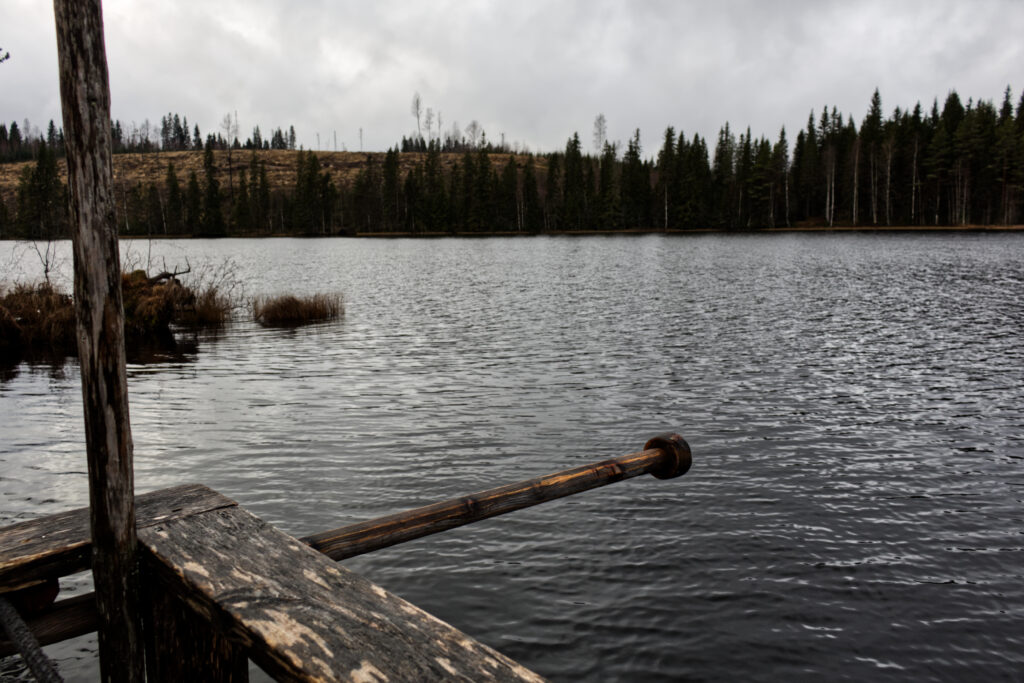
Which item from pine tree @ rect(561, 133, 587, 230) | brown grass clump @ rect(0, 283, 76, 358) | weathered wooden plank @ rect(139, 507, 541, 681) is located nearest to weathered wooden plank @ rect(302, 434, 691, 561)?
weathered wooden plank @ rect(139, 507, 541, 681)

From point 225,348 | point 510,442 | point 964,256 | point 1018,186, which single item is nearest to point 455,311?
→ point 225,348

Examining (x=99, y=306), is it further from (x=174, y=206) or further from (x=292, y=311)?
(x=174, y=206)

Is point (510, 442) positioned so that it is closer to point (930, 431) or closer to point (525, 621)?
point (525, 621)

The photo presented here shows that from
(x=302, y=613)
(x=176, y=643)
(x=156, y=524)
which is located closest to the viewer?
(x=302, y=613)

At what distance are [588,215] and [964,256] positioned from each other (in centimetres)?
7758

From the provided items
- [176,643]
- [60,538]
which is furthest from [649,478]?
[60,538]

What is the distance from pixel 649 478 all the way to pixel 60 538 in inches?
305

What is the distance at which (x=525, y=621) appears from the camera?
5887 millimetres

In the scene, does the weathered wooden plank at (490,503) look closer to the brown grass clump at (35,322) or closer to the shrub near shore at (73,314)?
the shrub near shore at (73,314)

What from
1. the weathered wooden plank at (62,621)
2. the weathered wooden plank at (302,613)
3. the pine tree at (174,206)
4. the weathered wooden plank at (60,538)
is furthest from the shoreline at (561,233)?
the weathered wooden plank at (62,621)

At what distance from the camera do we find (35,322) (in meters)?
19.5

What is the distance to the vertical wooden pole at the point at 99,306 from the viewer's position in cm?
239

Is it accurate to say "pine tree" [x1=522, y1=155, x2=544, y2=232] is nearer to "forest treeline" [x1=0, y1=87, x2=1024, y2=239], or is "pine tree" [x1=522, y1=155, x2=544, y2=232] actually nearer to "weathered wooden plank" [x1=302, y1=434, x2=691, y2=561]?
"forest treeline" [x1=0, y1=87, x2=1024, y2=239]

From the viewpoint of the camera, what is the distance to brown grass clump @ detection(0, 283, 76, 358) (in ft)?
62.7
